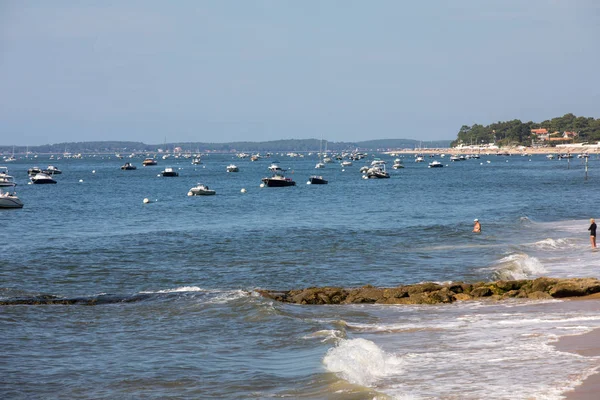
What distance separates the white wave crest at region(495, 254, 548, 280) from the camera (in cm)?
3322

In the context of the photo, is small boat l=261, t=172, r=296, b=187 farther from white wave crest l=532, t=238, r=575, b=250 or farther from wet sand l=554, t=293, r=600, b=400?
wet sand l=554, t=293, r=600, b=400

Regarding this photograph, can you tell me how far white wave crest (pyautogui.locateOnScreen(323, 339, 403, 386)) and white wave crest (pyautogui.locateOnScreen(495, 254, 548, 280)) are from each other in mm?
14956

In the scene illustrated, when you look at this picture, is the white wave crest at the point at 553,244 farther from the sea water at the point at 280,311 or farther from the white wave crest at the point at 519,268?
the white wave crest at the point at 519,268

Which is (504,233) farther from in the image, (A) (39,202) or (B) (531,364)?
(A) (39,202)

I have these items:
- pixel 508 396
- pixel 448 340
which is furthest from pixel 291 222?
pixel 508 396

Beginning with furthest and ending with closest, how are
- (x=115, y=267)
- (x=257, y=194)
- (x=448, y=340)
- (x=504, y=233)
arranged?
(x=257, y=194), (x=504, y=233), (x=115, y=267), (x=448, y=340)

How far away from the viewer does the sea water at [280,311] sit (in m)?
17.7

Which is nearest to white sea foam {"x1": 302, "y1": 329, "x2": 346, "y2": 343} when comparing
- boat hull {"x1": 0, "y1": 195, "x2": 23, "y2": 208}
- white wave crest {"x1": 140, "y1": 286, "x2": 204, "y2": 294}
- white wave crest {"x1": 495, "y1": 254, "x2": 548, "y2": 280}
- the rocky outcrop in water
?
the rocky outcrop in water

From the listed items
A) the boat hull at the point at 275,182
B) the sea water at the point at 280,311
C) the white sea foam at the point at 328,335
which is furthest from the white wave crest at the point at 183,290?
the boat hull at the point at 275,182

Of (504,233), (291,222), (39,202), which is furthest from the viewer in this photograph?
(39,202)

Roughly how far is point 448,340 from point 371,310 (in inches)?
218

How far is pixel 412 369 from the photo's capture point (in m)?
18.2

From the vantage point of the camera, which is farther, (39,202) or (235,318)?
(39,202)

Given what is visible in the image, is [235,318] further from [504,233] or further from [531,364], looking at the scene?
[504,233]
